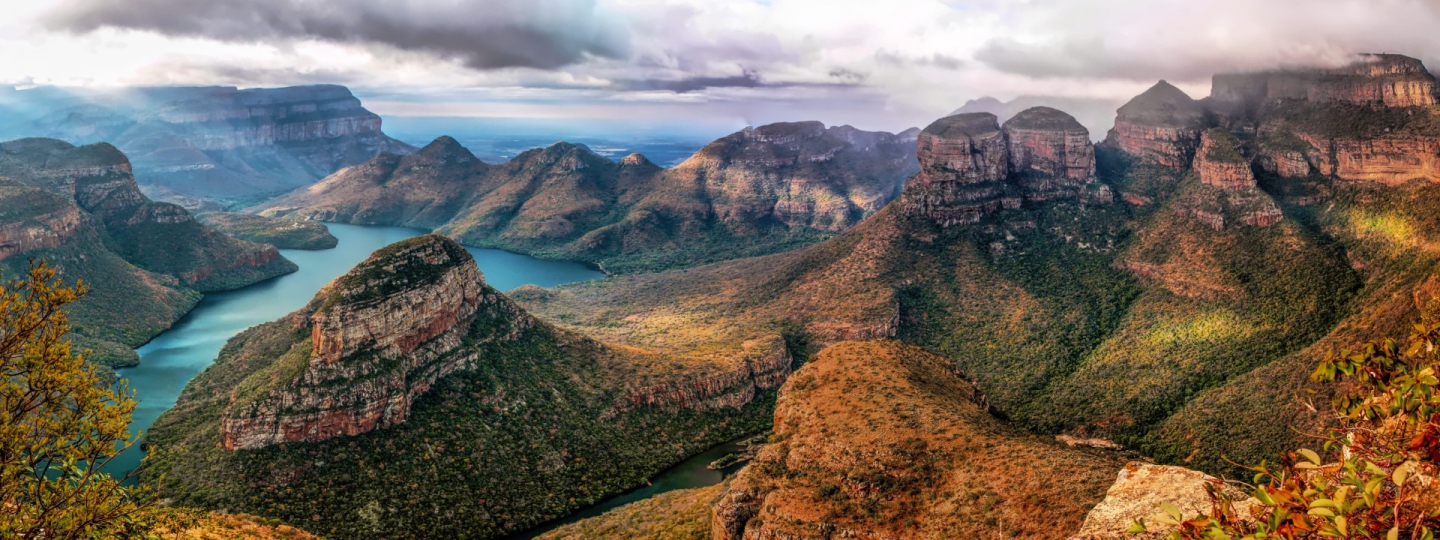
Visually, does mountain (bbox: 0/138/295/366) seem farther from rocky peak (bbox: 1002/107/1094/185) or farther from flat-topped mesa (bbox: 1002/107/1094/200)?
rocky peak (bbox: 1002/107/1094/185)

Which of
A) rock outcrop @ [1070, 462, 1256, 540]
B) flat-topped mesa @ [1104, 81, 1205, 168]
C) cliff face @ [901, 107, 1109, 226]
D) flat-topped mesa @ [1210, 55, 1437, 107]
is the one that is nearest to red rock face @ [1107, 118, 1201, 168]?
flat-topped mesa @ [1104, 81, 1205, 168]

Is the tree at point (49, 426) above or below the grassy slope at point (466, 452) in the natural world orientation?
above

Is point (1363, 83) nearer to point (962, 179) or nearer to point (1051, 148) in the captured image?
point (1051, 148)

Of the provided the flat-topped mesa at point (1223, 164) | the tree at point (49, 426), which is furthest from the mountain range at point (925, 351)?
the tree at point (49, 426)

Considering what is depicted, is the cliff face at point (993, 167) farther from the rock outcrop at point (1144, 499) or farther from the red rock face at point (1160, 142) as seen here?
the rock outcrop at point (1144, 499)

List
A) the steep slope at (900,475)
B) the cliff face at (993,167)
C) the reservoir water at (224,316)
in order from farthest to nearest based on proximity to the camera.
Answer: the cliff face at (993,167)
the reservoir water at (224,316)
the steep slope at (900,475)
